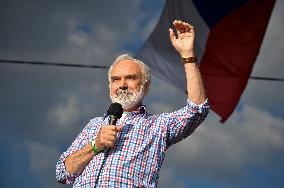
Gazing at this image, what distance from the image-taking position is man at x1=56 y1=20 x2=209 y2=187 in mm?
2330

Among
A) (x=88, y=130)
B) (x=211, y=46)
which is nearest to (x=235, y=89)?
(x=211, y=46)

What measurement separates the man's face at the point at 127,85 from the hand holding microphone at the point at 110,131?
0.47 feet

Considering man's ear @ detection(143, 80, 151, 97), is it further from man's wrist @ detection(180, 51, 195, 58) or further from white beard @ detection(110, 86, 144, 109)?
man's wrist @ detection(180, 51, 195, 58)

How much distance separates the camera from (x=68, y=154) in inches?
103

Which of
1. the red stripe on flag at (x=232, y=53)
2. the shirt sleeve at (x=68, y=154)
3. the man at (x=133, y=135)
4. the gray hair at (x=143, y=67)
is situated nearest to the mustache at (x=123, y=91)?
the man at (x=133, y=135)

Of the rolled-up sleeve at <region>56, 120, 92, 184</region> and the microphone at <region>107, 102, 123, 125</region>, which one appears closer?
the microphone at <region>107, 102, 123, 125</region>

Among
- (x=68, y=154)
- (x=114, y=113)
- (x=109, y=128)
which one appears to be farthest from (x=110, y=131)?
(x=68, y=154)

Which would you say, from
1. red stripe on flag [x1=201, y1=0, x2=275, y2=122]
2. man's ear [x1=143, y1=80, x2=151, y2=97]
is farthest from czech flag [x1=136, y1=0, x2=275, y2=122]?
man's ear [x1=143, y1=80, x2=151, y2=97]

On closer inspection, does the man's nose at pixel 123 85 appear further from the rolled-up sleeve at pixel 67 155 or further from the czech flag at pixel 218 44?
the czech flag at pixel 218 44

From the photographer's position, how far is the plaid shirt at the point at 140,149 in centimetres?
233

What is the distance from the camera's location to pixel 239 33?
7.73 m

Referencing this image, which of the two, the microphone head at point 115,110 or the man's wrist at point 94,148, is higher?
the microphone head at point 115,110

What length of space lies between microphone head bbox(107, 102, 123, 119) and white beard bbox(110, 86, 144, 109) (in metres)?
0.13

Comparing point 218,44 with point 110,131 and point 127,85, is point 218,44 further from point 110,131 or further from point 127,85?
point 110,131
